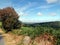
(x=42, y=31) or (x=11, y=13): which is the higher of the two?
(x=11, y=13)

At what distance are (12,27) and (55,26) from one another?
36.9 feet

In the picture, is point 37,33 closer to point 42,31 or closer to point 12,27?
point 42,31

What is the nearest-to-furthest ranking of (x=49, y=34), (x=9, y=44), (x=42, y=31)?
(x=49, y=34), (x=42, y=31), (x=9, y=44)

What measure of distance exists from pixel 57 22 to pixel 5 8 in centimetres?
1356

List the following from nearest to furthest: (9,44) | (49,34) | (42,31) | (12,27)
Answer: (49,34) → (42,31) → (9,44) → (12,27)

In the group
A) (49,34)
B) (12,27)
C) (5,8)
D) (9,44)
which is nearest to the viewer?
(49,34)

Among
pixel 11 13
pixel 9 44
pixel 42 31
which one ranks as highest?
pixel 11 13

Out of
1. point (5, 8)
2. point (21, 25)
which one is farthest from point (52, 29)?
point (5, 8)

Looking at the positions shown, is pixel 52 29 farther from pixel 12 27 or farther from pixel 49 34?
pixel 12 27

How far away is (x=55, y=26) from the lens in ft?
46.9

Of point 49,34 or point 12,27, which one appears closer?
point 49,34

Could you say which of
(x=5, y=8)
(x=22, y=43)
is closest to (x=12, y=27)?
(x=5, y=8)

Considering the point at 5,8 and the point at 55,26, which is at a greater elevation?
the point at 5,8

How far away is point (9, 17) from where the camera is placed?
25.0 meters
